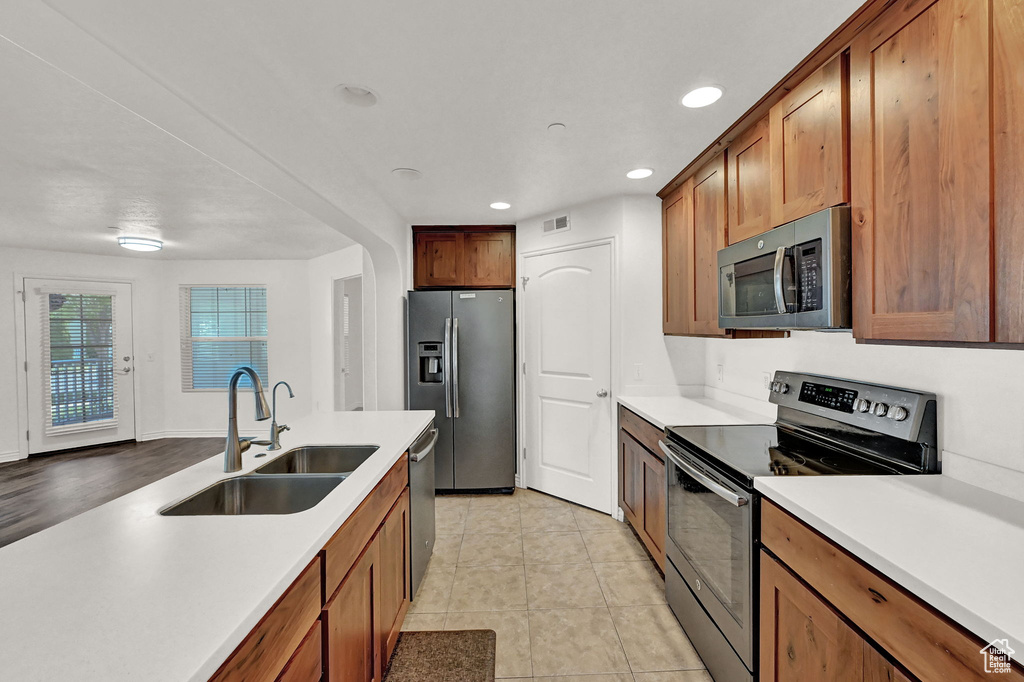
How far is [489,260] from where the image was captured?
395 cm

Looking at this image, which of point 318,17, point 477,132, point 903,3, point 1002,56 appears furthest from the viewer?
point 477,132

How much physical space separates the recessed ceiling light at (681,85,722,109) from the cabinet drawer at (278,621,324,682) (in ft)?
7.27

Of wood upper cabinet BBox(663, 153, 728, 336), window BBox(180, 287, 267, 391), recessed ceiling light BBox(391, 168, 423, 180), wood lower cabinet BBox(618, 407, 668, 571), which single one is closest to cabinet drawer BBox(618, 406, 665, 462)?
wood lower cabinet BBox(618, 407, 668, 571)

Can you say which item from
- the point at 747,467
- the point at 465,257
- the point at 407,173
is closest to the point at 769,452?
the point at 747,467

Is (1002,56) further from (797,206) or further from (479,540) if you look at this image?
(479,540)

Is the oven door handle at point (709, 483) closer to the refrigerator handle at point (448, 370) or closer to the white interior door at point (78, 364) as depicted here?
the refrigerator handle at point (448, 370)

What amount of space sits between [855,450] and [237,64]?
2.53 metres

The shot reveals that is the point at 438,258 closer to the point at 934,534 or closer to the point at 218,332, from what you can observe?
the point at 934,534

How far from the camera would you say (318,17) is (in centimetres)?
136

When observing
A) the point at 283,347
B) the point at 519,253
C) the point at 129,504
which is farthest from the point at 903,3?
the point at 283,347

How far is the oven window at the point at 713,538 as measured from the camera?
1481 mm

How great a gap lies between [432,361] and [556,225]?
1.50 meters

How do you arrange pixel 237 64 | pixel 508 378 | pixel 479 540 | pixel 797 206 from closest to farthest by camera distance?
1. pixel 237 64
2. pixel 797 206
3. pixel 479 540
4. pixel 508 378

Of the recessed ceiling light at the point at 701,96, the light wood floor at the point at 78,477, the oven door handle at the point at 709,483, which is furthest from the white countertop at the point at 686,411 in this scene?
the light wood floor at the point at 78,477
